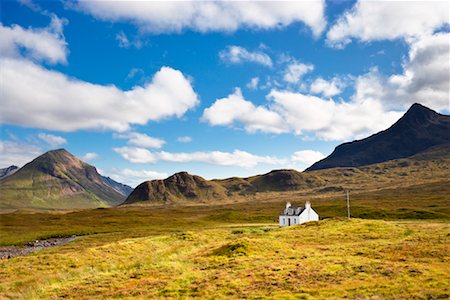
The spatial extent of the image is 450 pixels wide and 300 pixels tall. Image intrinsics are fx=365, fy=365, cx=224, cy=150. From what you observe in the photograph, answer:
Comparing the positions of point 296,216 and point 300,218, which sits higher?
point 296,216

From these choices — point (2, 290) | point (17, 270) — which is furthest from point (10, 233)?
point (2, 290)

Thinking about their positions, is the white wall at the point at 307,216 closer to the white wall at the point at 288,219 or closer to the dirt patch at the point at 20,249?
the white wall at the point at 288,219

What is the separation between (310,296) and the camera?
22.8m

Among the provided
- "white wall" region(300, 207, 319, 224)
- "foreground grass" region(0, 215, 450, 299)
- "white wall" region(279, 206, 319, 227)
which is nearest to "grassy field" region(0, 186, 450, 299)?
"foreground grass" region(0, 215, 450, 299)

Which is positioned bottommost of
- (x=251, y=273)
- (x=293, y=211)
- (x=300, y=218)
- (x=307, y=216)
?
(x=251, y=273)

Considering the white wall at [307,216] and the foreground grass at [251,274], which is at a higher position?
the white wall at [307,216]

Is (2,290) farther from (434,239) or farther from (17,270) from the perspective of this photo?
(434,239)

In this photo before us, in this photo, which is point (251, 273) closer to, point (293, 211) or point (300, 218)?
point (300, 218)

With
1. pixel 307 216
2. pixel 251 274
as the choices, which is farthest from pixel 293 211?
pixel 251 274

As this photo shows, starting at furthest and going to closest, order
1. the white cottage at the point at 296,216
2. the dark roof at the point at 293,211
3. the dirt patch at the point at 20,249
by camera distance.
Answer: the dark roof at the point at 293,211 → the white cottage at the point at 296,216 → the dirt patch at the point at 20,249

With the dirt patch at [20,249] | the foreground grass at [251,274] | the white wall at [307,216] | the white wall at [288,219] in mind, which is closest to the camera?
the foreground grass at [251,274]

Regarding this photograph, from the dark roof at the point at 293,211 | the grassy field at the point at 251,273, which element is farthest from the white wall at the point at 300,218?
the grassy field at the point at 251,273

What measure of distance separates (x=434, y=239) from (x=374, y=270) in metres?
21.4

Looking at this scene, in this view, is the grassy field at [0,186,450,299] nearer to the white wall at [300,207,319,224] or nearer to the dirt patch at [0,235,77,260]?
the dirt patch at [0,235,77,260]
